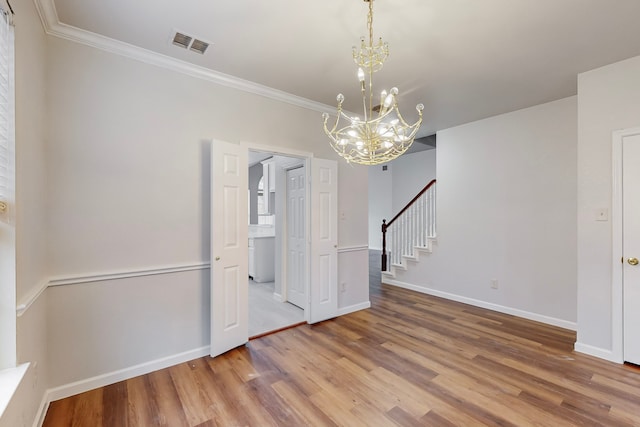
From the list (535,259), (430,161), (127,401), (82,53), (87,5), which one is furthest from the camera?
(430,161)

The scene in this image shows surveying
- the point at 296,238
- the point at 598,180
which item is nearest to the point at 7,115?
the point at 296,238

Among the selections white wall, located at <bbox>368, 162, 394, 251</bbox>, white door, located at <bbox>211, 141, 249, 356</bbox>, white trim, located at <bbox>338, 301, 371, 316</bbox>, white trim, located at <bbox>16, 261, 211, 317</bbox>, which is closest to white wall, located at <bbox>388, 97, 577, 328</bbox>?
white trim, located at <bbox>338, 301, 371, 316</bbox>

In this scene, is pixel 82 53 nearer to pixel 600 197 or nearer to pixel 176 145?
pixel 176 145

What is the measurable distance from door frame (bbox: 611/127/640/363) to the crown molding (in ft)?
10.4

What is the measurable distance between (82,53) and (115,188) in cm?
109

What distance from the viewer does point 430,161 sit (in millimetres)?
7020

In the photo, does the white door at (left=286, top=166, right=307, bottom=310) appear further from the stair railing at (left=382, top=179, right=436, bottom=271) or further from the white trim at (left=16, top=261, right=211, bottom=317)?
the stair railing at (left=382, top=179, right=436, bottom=271)

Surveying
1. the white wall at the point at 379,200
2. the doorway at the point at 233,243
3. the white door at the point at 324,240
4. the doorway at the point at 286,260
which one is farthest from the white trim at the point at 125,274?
the white wall at the point at 379,200

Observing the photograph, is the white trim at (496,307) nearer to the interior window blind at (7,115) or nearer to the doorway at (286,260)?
the doorway at (286,260)

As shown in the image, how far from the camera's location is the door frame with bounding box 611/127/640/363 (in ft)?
8.65

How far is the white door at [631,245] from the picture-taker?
2.57 meters

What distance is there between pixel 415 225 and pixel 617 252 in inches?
108

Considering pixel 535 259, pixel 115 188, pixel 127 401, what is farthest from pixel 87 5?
pixel 535 259

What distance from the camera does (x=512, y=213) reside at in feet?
12.9
